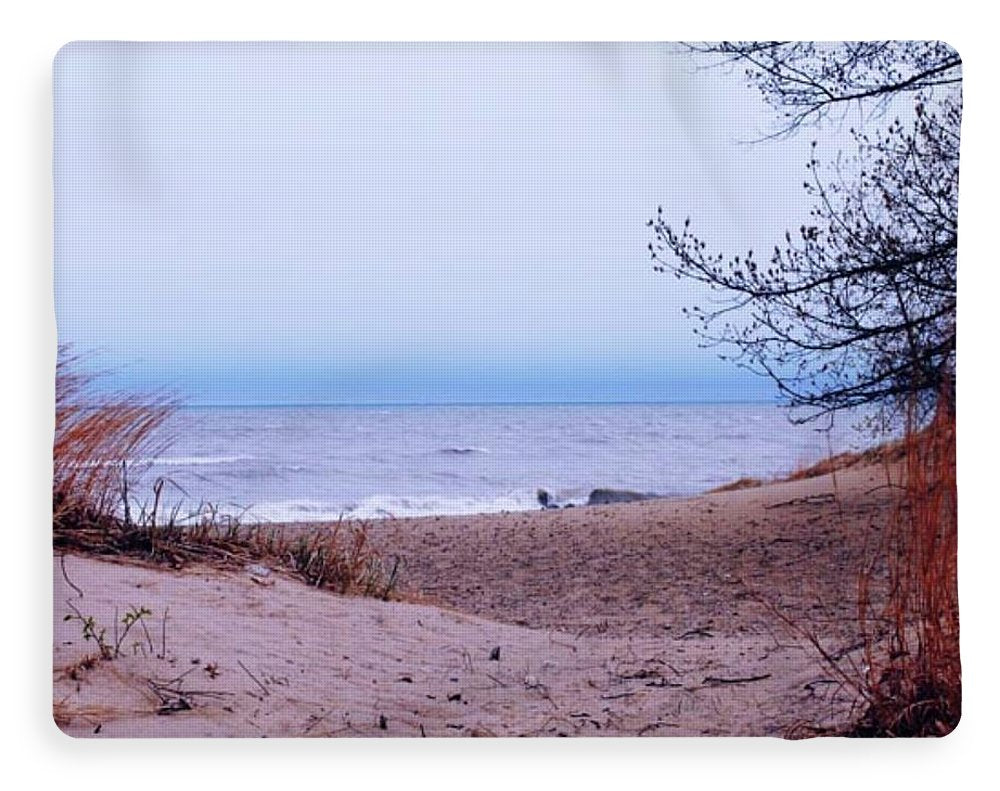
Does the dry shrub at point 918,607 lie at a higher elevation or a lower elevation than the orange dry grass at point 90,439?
lower

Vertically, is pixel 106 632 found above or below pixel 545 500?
below

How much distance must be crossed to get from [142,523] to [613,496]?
1221 mm

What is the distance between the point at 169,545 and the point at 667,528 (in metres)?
1.29

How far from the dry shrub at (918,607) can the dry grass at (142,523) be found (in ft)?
4.14

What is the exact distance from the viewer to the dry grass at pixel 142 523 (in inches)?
137

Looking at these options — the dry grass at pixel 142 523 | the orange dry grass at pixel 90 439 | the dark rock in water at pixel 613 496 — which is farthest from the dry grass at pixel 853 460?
the orange dry grass at pixel 90 439

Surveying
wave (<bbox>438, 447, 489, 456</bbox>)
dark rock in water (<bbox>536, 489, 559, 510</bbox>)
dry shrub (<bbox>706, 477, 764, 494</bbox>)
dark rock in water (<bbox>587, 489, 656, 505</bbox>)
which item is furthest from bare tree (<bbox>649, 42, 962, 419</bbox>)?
wave (<bbox>438, 447, 489, 456</bbox>)

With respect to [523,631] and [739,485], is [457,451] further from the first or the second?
[739,485]

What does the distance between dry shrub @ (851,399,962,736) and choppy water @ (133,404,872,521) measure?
192 millimetres

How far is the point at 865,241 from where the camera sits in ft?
11.4

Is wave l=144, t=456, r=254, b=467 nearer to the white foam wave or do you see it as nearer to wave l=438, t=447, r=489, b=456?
the white foam wave

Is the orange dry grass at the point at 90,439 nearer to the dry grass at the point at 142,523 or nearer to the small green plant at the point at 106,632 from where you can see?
the dry grass at the point at 142,523

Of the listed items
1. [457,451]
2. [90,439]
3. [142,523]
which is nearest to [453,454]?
[457,451]
